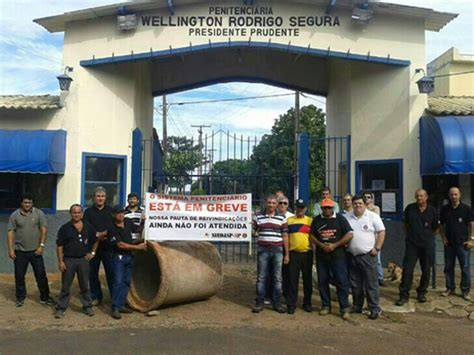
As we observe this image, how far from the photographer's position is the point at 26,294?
8.38 meters

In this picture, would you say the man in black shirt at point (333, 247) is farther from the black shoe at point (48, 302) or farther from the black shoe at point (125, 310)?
the black shoe at point (48, 302)

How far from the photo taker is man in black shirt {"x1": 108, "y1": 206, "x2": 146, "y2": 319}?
707cm

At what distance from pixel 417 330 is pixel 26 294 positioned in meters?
6.11

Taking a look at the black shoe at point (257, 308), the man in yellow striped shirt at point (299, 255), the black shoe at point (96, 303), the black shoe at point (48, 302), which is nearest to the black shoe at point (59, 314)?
the black shoe at point (96, 303)

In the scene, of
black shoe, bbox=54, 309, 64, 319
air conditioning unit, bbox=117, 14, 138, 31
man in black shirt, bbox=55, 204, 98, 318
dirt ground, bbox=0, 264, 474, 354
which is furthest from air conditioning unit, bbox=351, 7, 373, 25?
black shoe, bbox=54, 309, 64, 319

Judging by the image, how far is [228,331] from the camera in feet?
21.0

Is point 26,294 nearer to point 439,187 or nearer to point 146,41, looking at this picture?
point 146,41

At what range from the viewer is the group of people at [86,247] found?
706 cm

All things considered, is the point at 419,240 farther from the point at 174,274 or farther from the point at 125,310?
the point at 125,310

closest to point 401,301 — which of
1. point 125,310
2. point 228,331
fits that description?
point 228,331

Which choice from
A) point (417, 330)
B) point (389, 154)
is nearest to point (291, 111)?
point (389, 154)

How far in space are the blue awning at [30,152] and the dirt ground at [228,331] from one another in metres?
2.92

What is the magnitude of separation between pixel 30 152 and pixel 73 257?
145 inches

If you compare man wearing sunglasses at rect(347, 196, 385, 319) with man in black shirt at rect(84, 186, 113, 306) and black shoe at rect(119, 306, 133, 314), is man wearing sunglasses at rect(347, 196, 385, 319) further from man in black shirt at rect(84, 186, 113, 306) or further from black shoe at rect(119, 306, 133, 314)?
man in black shirt at rect(84, 186, 113, 306)
